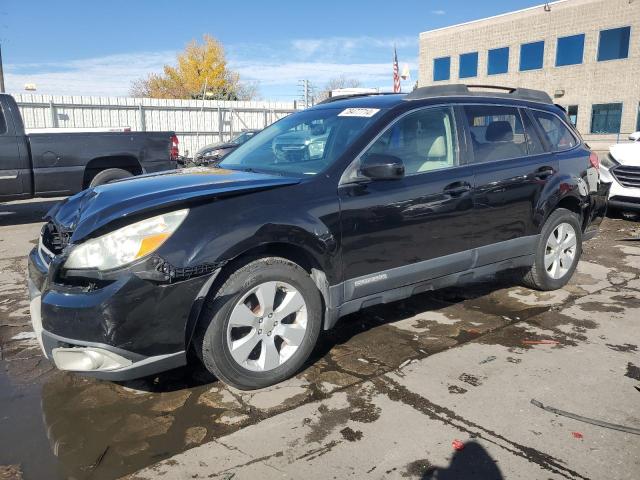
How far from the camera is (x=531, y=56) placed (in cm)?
3250

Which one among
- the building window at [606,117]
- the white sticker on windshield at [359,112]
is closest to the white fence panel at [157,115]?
the white sticker on windshield at [359,112]

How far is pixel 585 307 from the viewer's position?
4.88 m

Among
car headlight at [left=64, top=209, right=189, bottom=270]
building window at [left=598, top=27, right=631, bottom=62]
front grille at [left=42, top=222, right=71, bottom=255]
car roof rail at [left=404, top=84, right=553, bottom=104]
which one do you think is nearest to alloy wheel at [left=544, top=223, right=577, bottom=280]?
car roof rail at [left=404, top=84, right=553, bottom=104]

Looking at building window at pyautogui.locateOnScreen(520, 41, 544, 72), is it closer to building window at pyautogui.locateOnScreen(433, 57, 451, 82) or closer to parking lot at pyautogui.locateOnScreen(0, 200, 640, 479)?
building window at pyautogui.locateOnScreen(433, 57, 451, 82)

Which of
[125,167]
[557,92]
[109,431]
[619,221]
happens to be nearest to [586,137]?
[557,92]

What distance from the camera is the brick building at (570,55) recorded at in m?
28.2

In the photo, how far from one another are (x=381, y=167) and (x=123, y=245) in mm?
1668

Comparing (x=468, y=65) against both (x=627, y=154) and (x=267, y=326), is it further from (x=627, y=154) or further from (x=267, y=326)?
(x=267, y=326)

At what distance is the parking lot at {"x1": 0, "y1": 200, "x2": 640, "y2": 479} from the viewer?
8.63 feet

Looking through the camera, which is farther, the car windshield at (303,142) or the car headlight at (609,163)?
the car headlight at (609,163)

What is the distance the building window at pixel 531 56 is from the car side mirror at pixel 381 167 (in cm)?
3263

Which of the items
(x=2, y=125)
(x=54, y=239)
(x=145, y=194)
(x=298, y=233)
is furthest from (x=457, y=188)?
(x=2, y=125)

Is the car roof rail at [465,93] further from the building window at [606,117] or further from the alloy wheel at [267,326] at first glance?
the building window at [606,117]

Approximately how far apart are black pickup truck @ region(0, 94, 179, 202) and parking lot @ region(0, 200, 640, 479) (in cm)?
472
